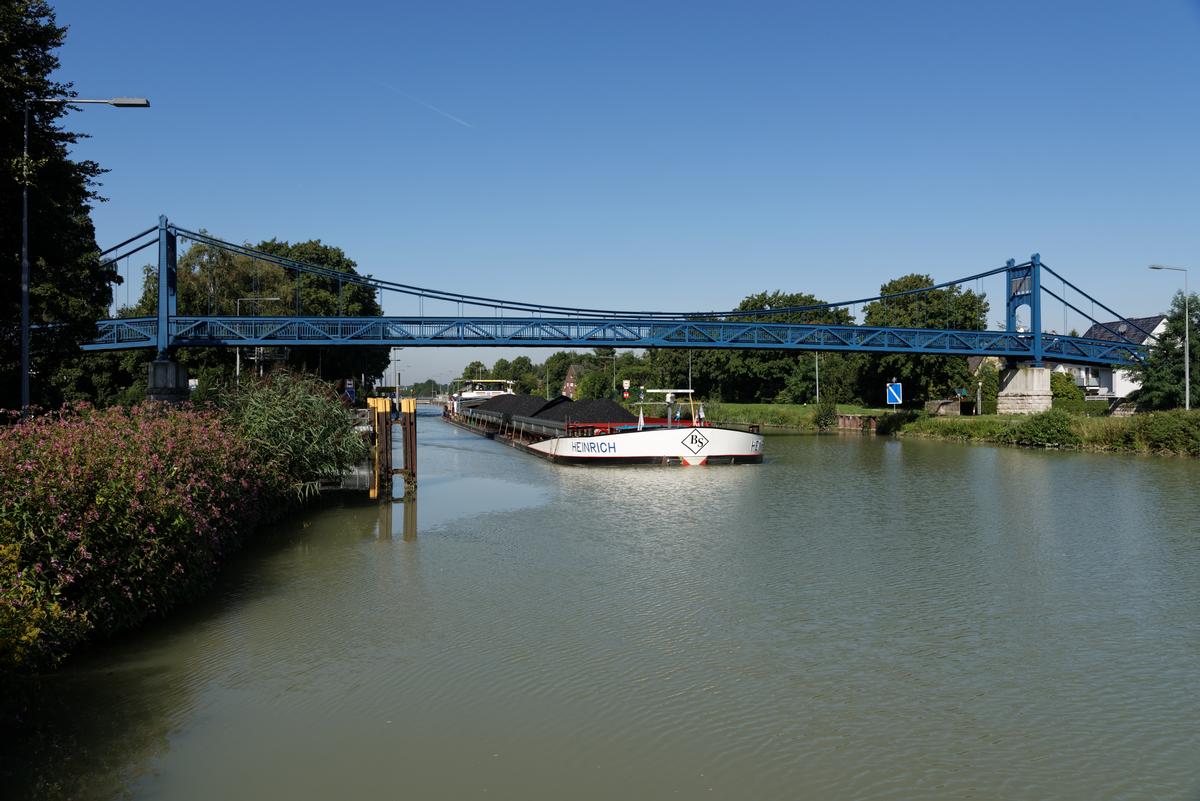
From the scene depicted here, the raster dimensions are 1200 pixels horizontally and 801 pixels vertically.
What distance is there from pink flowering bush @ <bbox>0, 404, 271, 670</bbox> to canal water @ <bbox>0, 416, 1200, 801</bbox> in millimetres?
507

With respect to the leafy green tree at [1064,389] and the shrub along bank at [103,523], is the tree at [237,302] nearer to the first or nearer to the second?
the shrub along bank at [103,523]

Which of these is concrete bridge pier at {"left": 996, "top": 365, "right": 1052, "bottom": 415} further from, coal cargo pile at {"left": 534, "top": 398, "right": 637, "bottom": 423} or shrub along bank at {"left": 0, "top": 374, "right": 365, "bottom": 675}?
shrub along bank at {"left": 0, "top": 374, "right": 365, "bottom": 675}

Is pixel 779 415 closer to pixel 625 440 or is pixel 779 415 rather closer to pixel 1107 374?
Answer: pixel 1107 374

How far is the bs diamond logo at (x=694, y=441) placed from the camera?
27453 mm

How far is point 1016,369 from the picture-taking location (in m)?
47.0

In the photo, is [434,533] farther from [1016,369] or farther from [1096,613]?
[1016,369]

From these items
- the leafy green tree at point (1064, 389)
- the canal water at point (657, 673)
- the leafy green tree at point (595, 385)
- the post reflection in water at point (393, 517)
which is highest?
the leafy green tree at point (595, 385)

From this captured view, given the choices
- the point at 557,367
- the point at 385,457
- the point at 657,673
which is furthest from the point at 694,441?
the point at 557,367

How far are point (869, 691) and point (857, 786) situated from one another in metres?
1.69

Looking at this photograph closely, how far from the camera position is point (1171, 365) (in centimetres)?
3284

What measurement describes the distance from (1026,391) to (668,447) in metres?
26.5

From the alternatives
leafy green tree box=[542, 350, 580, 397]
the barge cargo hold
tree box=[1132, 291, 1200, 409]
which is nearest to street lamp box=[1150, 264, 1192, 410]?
tree box=[1132, 291, 1200, 409]

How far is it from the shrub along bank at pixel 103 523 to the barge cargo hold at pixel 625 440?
16.7m

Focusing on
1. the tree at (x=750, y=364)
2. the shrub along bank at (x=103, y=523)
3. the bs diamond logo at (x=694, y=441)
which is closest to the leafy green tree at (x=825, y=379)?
the tree at (x=750, y=364)
